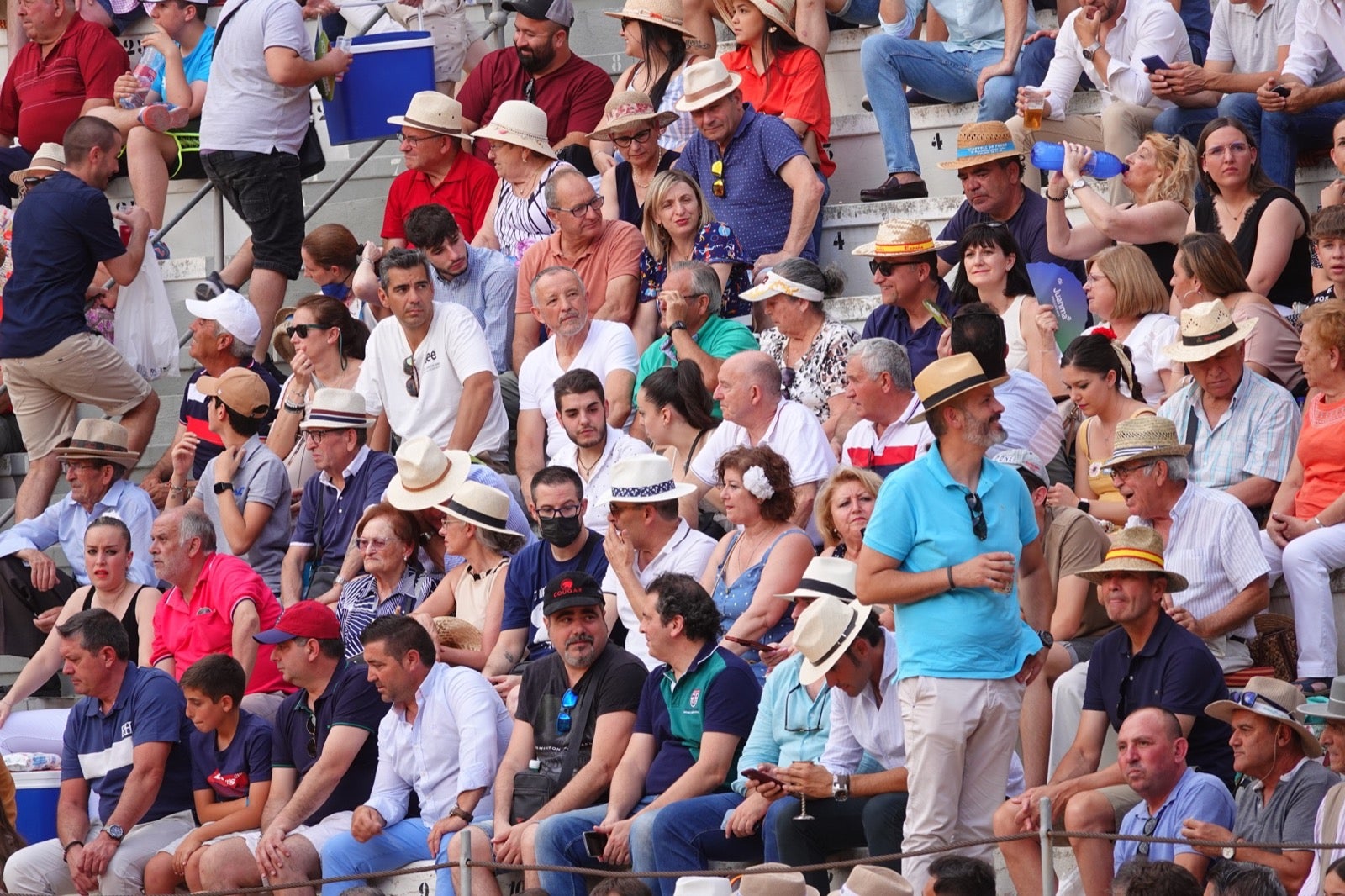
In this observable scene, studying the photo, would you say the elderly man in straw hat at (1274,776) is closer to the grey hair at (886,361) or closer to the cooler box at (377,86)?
the grey hair at (886,361)

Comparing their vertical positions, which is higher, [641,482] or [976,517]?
[976,517]

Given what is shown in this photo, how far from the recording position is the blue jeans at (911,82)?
34.9 ft

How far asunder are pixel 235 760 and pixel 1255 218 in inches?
182

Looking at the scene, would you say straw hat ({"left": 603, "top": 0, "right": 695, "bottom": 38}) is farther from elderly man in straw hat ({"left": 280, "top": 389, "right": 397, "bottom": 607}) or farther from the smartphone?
the smartphone

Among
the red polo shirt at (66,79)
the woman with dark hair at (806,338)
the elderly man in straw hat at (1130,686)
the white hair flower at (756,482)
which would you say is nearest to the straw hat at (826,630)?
the elderly man in straw hat at (1130,686)

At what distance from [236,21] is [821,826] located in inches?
249

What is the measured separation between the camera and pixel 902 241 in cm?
930

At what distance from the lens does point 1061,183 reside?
9484 mm

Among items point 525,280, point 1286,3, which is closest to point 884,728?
point 525,280

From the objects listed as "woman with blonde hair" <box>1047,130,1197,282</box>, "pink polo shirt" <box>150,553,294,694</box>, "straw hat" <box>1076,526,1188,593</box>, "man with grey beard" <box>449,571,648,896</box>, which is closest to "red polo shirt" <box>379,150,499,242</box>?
"pink polo shirt" <box>150,553,294,694</box>

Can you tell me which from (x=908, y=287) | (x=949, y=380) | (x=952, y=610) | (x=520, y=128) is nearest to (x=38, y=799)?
(x=520, y=128)

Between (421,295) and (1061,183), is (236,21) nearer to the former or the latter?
(421,295)

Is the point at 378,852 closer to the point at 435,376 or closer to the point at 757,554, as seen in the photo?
the point at 757,554

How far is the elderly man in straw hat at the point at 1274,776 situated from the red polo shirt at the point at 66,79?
27.4ft
